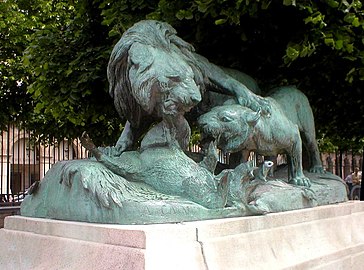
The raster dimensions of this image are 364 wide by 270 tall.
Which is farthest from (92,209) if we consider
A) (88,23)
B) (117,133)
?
(117,133)

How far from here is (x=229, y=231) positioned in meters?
3.12

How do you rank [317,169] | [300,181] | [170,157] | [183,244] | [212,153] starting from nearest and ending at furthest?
[183,244]
[170,157]
[212,153]
[300,181]
[317,169]

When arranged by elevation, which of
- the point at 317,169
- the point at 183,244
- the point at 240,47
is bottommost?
the point at 183,244

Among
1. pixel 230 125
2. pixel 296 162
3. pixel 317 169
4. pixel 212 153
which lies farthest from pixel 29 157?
pixel 212 153

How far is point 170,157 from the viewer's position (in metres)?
3.45

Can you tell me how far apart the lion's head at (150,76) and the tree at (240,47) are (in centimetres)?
168

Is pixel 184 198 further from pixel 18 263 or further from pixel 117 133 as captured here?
pixel 117 133

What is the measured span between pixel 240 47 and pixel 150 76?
3445 millimetres

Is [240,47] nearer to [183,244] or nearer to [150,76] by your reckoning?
[150,76]

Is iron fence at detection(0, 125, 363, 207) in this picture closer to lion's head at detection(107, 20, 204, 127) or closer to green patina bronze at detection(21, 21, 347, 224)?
green patina bronze at detection(21, 21, 347, 224)

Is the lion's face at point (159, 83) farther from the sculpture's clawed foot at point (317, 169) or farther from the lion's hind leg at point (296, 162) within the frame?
the sculpture's clawed foot at point (317, 169)

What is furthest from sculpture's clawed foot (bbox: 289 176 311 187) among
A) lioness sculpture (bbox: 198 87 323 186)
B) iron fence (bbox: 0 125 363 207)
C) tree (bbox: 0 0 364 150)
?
iron fence (bbox: 0 125 363 207)

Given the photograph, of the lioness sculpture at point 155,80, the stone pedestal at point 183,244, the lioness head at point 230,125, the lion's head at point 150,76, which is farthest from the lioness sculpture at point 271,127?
the stone pedestal at point 183,244

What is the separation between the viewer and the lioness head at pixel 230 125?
12.8 feet
